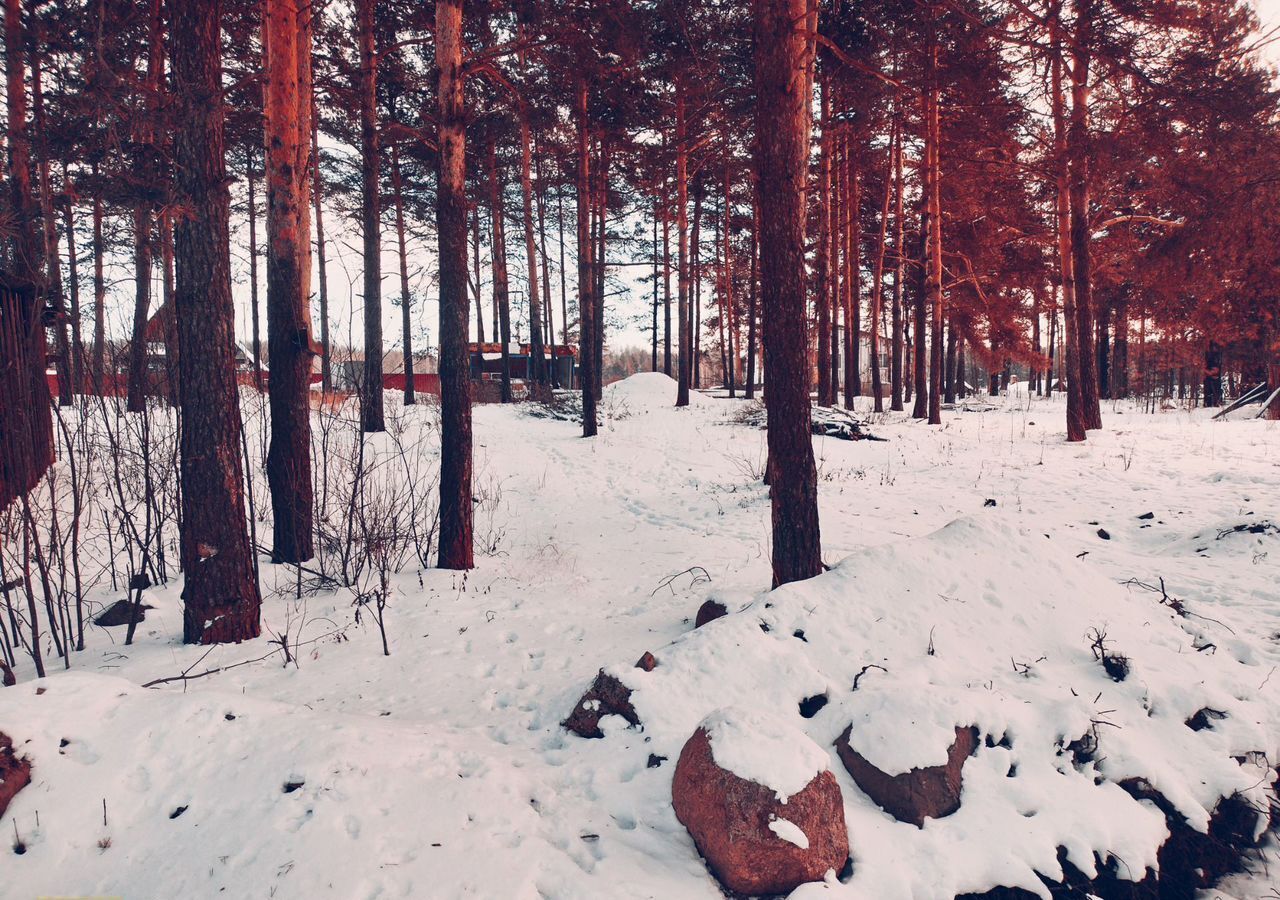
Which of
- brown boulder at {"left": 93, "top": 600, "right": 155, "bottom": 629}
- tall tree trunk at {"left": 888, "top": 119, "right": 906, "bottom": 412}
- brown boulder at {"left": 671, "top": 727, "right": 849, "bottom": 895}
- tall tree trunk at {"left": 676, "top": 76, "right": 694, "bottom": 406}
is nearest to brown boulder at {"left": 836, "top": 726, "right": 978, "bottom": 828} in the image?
brown boulder at {"left": 671, "top": 727, "right": 849, "bottom": 895}

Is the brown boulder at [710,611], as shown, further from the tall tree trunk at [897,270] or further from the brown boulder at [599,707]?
the tall tree trunk at [897,270]

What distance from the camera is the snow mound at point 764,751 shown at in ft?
8.28

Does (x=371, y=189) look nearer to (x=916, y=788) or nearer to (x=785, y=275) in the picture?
(x=785, y=275)

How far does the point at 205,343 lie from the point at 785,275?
3.95 metres

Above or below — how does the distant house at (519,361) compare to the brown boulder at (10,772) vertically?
above

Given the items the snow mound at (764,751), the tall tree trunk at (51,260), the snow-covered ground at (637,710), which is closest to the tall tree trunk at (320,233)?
the tall tree trunk at (51,260)

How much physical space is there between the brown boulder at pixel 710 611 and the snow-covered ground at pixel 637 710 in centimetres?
18

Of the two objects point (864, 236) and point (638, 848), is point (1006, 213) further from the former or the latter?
point (638, 848)

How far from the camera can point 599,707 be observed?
339 cm

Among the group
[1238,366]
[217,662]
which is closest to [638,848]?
[217,662]

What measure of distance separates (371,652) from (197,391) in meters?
2.07

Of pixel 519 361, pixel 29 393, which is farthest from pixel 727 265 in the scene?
pixel 29 393

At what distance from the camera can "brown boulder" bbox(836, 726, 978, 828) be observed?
2.83 m

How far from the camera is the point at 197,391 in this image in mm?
4141
